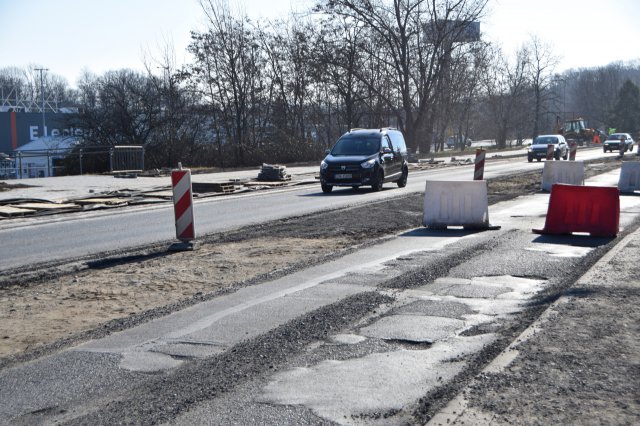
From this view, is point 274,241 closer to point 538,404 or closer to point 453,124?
point 538,404

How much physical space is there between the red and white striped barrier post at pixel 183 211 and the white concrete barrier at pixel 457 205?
452 centimetres

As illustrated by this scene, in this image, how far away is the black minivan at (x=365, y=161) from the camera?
81.6 ft

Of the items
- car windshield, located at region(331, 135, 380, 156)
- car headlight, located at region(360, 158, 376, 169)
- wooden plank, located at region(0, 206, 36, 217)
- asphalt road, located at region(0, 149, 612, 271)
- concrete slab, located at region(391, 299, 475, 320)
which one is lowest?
concrete slab, located at region(391, 299, 475, 320)

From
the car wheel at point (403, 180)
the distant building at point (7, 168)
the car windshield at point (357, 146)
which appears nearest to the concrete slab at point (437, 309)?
the car windshield at point (357, 146)

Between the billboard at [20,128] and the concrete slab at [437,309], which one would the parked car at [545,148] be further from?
the billboard at [20,128]

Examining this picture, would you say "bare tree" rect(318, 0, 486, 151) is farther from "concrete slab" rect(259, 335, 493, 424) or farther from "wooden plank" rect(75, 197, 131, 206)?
"concrete slab" rect(259, 335, 493, 424)

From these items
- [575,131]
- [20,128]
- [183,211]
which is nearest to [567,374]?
[183,211]

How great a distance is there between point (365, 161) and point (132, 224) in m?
10.2

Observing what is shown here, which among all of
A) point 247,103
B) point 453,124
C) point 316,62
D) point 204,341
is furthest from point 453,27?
point 204,341

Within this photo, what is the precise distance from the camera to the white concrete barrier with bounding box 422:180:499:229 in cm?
1445

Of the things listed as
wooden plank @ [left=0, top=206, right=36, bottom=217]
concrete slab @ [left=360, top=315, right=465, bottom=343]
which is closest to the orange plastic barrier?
concrete slab @ [left=360, top=315, right=465, bottom=343]

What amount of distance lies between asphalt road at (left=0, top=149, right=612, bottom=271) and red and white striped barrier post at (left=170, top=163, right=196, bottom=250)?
0.94 meters

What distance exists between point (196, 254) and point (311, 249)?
1705mm

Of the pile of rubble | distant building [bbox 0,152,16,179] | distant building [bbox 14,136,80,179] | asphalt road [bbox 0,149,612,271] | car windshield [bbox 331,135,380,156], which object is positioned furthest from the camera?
distant building [bbox 0,152,16,179]
